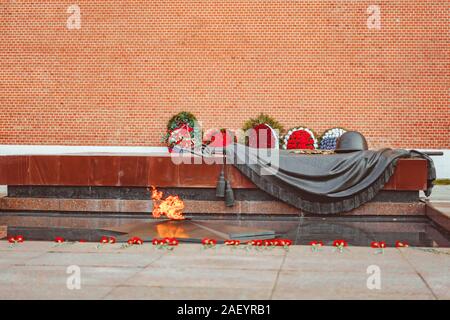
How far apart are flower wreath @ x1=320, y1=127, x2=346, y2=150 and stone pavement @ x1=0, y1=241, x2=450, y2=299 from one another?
7127mm

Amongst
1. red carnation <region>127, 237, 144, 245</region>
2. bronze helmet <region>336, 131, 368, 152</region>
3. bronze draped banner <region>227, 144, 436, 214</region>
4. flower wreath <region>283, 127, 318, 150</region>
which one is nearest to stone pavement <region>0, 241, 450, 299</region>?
red carnation <region>127, 237, 144, 245</region>

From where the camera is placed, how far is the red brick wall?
498 inches

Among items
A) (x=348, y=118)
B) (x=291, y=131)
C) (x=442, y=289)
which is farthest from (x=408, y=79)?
(x=442, y=289)

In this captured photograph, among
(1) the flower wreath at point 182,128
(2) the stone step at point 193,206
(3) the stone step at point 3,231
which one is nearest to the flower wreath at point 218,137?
(1) the flower wreath at point 182,128

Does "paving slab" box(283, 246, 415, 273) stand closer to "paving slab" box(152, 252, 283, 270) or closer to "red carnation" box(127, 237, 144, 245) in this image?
"paving slab" box(152, 252, 283, 270)

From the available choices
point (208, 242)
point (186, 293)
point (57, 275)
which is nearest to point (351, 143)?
point (208, 242)

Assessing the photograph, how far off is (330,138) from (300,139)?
78 centimetres

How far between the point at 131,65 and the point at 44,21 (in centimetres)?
195

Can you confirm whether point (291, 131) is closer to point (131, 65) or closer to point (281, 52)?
point (281, 52)

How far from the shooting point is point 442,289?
12.0 ft

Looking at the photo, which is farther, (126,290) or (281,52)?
(281,52)

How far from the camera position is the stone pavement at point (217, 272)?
3.55 m

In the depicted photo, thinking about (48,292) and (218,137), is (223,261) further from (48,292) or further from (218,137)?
(218,137)

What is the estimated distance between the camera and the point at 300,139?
11.9 meters
